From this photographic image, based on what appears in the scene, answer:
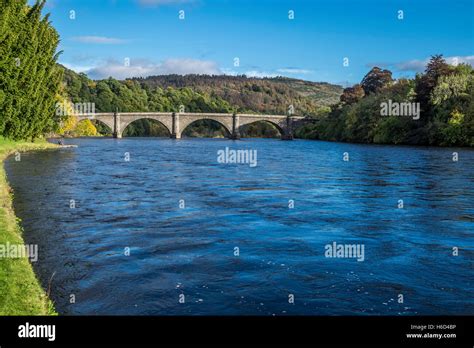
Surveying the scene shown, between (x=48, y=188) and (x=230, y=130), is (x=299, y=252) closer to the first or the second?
(x=48, y=188)

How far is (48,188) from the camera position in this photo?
28812 millimetres

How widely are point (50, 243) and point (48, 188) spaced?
532 inches

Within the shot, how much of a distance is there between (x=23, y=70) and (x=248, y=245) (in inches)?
1573

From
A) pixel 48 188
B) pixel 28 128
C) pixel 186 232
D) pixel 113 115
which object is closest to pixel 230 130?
pixel 113 115

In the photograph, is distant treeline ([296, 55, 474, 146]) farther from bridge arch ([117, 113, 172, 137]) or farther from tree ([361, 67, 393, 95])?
bridge arch ([117, 113, 172, 137])

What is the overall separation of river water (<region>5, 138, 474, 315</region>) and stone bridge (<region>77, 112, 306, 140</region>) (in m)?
101

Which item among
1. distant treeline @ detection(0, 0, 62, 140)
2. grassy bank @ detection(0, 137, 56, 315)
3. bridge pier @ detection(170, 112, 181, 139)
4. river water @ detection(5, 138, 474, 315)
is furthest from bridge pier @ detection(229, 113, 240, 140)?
grassy bank @ detection(0, 137, 56, 315)

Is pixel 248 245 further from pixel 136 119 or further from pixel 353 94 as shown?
pixel 353 94
